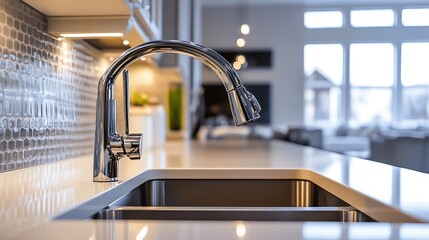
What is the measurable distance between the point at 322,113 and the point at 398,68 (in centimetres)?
171

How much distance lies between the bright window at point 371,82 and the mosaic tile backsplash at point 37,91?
7888 mm

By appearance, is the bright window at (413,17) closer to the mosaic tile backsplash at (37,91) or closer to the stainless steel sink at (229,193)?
the mosaic tile backsplash at (37,91)

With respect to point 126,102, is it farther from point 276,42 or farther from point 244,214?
point 276,42

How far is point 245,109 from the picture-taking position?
2.33 feet

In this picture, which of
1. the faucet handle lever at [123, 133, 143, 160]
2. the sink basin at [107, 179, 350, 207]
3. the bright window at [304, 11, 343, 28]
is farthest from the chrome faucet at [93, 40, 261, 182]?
the bright window at [304, 11, 343, 28]

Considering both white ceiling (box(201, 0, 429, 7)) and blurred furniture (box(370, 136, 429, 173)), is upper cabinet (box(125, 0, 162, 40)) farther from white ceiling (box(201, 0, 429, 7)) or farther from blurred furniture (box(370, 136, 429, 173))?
white ceiling (box(201, 0, 429, 7))

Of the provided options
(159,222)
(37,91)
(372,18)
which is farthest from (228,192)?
(372,18)

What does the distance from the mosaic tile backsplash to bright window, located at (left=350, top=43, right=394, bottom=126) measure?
7888 millimetres

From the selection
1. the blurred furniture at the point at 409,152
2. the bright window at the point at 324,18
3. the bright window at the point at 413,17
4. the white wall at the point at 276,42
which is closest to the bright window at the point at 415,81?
the bright window at the point at 413,17

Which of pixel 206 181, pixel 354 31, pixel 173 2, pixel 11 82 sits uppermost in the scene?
pixel 354 31

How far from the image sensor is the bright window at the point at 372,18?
832 cm

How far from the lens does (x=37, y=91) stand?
1.02 m

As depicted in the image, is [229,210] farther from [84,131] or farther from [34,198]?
[84,131]

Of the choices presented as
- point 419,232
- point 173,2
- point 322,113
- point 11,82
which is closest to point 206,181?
point 11,82
